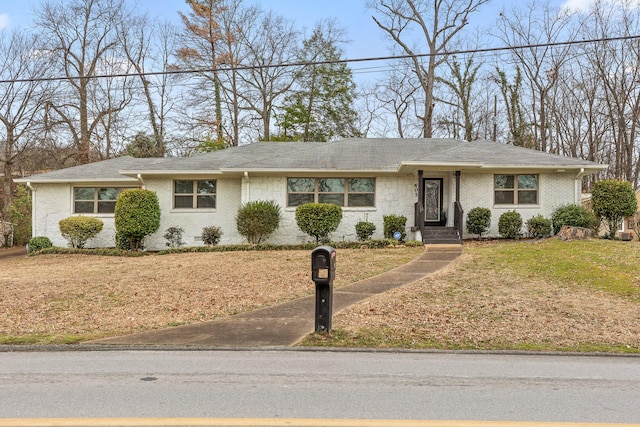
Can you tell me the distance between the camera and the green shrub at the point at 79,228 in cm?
1783

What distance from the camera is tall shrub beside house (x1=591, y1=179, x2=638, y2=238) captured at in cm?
1656

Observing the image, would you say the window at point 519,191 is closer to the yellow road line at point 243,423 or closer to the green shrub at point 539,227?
the green shrub at point 539,227

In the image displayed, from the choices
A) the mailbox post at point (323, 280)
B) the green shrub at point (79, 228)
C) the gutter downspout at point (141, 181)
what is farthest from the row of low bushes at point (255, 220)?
the mailbox post at point (323, 280)

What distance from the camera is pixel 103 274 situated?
12242 millimetres

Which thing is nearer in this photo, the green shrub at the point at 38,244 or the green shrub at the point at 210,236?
the green shrub at the point at 210,236

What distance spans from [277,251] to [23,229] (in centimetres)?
1722

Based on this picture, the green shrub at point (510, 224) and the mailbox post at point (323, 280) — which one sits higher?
the green shrub at point (510, 224)

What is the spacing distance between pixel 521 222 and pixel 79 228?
16.7 metres

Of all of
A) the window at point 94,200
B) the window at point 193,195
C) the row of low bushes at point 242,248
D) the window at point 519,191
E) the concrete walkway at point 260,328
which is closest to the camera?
the concrete walkway at point 260,328

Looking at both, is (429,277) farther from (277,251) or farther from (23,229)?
(23,229)

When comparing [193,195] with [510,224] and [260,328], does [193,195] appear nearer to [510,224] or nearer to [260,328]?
[510,224]

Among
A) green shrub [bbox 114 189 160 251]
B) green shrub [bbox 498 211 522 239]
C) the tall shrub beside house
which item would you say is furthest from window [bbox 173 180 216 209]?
the tall shrub beside house

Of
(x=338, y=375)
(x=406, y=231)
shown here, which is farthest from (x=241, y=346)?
(x=406, y=231)

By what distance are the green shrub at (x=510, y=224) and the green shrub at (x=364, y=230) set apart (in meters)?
4.67
